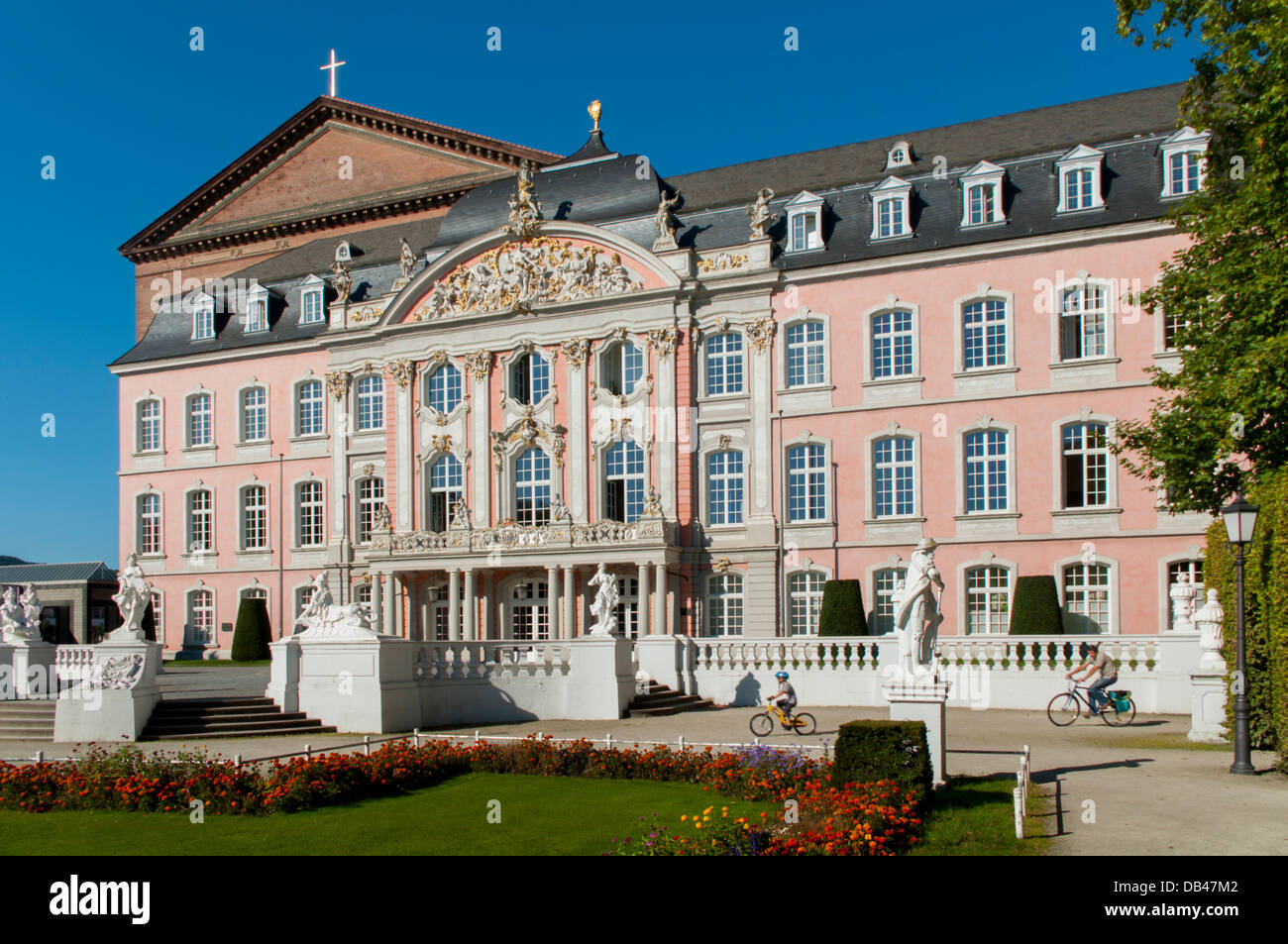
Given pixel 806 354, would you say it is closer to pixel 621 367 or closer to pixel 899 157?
pixel 621 367

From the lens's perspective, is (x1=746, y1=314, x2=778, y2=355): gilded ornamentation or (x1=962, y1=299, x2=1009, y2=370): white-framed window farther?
(x1=746, y1=314, x2=778, y2=355): gilded ornamentation

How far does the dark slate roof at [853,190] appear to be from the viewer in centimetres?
3216

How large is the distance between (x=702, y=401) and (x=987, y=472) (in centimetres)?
823

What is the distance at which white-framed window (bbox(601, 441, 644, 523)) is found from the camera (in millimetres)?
36156

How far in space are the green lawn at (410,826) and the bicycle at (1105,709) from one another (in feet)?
31.4

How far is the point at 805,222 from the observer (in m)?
A: 35.3

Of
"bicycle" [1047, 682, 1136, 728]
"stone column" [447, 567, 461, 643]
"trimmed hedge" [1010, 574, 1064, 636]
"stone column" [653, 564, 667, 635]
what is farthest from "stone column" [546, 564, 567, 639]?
"bicycle" [1047, 682, 1136, 728]

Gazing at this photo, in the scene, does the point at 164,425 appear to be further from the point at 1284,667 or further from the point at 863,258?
the point at 1284,667

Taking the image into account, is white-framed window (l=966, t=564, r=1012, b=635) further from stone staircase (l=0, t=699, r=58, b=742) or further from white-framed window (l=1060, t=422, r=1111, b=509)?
stone staircase (l=0, t=699, r=58, b=742)

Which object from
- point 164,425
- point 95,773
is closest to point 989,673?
point 95,773

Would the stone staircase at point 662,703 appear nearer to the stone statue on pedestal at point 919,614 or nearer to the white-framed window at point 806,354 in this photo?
the stone statue on pedestal at point 919,614

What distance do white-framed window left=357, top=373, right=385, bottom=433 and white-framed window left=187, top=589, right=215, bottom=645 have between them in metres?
8.39

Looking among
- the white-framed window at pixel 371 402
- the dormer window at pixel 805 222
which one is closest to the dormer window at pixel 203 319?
the white-framed window at pixel 371 402
